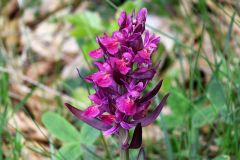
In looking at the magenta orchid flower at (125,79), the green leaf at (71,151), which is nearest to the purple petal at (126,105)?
the magenta orchid flower at (125,79)

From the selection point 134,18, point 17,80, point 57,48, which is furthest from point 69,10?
point 134,18

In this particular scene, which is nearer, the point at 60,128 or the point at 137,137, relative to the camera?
the point at 137,137

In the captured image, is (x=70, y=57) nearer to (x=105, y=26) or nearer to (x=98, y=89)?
(x=105, y=26)

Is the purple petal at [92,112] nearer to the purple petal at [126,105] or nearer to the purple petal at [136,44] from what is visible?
the purple petal at [126,105]

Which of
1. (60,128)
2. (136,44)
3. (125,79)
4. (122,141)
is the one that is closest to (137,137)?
(122,141)

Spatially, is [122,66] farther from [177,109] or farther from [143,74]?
[177,109]

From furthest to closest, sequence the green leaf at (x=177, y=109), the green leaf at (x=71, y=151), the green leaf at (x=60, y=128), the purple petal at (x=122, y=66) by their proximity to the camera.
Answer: the green leaf at (x=177, y=109) < the green leaf at (x=60, y=128) < the green leaf at (x=71, y=151) < the purple petal at (x=122, y=66)

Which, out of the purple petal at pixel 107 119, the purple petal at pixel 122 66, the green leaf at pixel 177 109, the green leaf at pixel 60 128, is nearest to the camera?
the purple petal at pixel 122 66
